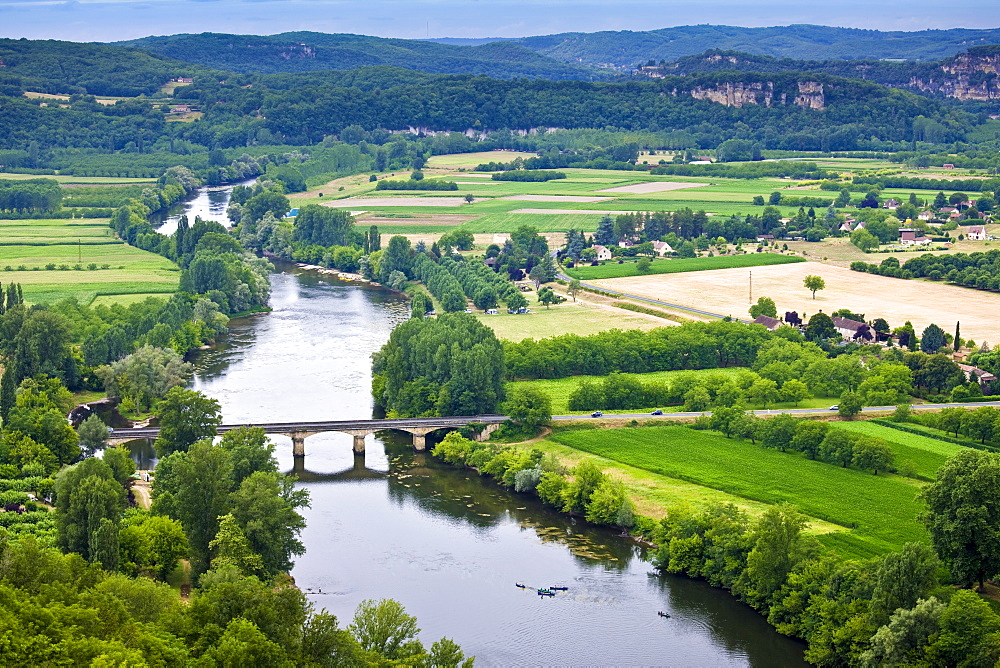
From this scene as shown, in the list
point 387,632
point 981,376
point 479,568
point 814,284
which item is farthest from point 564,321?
point 387,632

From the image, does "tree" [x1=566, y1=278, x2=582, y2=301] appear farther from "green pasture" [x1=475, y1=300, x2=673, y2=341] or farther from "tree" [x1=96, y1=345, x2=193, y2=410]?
"tree" [x1=96, y1=345, x2=193, y2=410]

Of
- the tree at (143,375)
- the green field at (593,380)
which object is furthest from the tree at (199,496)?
the green field at (593,380)

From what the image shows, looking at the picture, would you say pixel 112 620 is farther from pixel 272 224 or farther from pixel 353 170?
pixel 353 170

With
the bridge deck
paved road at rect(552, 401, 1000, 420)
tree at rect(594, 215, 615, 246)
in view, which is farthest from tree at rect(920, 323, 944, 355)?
tree at rect(594, 215, 615, 246)

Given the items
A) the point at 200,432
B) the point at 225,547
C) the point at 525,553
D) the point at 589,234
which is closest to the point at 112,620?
the point at 225,547

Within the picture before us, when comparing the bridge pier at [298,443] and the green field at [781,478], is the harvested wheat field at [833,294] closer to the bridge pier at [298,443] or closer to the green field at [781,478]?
the green field at [781,478]

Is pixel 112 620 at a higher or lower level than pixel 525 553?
higher
